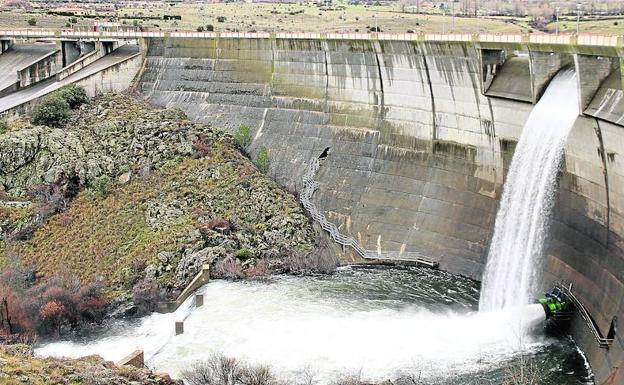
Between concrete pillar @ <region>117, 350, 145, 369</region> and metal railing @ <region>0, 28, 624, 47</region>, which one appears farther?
metal railing @ <region>0, 28, 624, 47</region>

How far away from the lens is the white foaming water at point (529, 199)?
38906 millimetres

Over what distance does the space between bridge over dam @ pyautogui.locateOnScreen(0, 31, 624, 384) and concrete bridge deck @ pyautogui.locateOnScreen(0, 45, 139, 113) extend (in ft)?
8.61

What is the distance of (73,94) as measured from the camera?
6444 cm

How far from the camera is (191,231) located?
48.7 m

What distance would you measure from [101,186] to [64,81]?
656 inches

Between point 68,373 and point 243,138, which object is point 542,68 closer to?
point 243,138

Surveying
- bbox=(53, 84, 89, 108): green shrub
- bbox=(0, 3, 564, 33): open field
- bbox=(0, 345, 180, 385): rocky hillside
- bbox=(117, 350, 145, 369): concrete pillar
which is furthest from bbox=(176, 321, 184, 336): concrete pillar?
bbox=(0, 3, 564, 33): open field

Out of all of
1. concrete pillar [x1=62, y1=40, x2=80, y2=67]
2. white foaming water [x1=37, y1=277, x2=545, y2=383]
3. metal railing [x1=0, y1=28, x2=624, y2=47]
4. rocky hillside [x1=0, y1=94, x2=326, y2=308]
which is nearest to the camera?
white foaming water [x1=37, y1=277, x2=545, y2=383]

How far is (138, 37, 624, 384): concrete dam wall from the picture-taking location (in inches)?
1410

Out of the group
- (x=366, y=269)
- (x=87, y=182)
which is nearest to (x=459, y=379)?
(x=366, y=269)

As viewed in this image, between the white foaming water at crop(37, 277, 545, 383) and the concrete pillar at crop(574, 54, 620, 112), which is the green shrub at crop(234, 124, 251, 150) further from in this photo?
the concrete pillar at crop(574, 54, 620, 112)

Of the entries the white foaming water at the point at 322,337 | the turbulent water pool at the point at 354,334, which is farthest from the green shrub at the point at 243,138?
the white foaming water at the point at 322,337

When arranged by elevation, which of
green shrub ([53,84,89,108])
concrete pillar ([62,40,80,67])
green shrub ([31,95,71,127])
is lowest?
green shrub ([31,95,71,127])

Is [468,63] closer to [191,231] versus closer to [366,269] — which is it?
[366,269]
